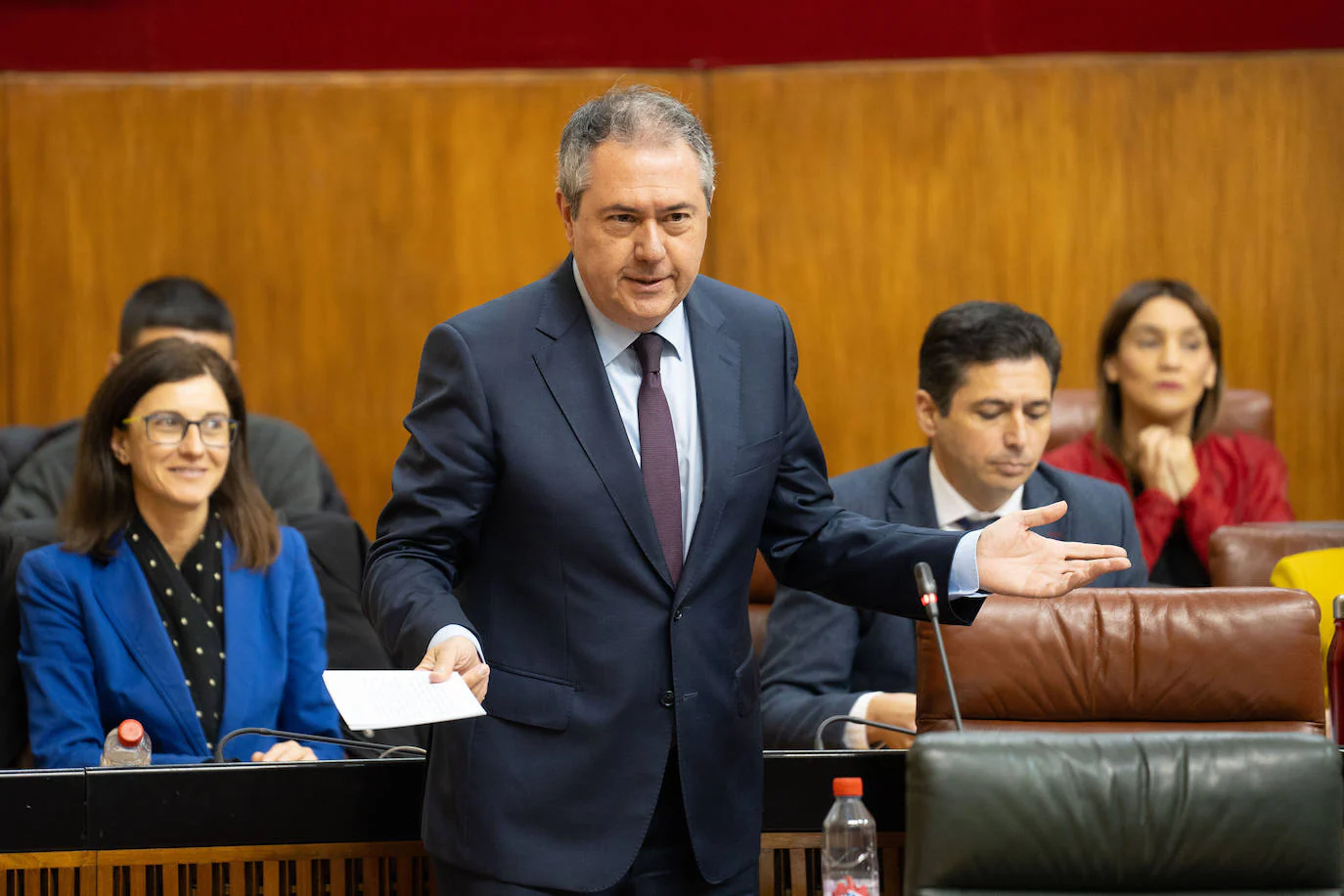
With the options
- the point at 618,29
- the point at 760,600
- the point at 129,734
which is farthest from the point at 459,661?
the point at 618,29

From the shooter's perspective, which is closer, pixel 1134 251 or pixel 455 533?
pixel 455 533

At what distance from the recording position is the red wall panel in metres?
4.27

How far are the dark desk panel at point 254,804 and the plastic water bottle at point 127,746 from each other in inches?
18.6

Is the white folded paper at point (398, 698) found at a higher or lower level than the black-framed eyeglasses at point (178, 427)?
lower

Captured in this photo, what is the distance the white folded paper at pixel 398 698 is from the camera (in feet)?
4.32

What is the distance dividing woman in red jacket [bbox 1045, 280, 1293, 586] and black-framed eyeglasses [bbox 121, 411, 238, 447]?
169cm

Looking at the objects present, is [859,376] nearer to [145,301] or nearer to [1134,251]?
[1134,251]

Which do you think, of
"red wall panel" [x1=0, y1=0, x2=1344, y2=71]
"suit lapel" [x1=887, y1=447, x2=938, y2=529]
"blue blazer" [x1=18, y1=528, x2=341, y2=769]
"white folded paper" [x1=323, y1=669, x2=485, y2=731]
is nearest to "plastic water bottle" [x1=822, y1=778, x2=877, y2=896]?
"white folded paper" [x1=323, y1=669, x2=485, y2=731]

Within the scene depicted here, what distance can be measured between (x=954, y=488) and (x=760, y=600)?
579 mm

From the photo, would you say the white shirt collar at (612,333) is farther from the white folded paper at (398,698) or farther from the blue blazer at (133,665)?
the blue blazer at (133,665)

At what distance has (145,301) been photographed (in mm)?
3678

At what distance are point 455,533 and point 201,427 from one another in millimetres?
1294

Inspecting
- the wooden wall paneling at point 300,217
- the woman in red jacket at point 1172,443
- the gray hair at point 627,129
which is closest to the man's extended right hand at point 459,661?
the gray hair at point 627,129

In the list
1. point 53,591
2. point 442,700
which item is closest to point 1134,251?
point 53,591
